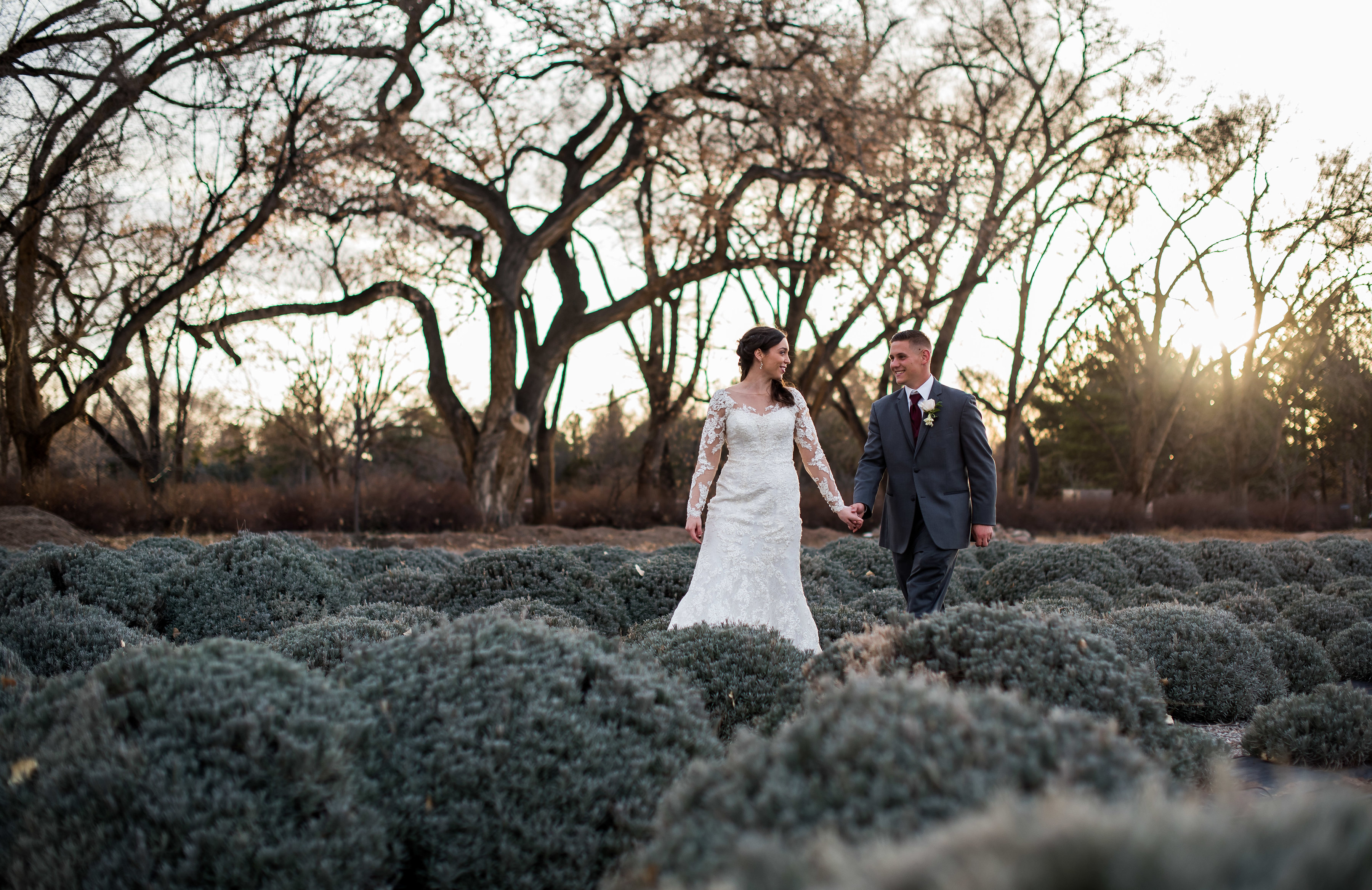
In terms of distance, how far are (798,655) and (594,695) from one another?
6.14 feet

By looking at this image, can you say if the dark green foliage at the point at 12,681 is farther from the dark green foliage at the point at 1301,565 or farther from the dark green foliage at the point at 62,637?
the dark green foliage at the point at 1301,565

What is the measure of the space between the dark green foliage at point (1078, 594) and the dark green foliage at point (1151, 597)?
11 cm

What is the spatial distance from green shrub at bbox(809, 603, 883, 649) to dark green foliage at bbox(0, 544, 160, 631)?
484 cm

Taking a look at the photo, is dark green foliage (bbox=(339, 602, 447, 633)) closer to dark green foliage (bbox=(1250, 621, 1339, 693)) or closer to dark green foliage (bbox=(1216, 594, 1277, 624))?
dark green foliage (bbox=(1250, 621, 1339, 693))

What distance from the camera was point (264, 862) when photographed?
7.31 feet

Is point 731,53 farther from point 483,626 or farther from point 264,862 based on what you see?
point 264,862

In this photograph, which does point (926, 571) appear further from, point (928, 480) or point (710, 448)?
point (710, 448)

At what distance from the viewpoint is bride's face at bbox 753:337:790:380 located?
18.3ft

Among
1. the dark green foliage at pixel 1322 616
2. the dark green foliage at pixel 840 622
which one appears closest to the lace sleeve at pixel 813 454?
the dark green foliage at pixel 840 622

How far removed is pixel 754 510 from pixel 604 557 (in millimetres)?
3850

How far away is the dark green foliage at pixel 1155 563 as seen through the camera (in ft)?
30.1

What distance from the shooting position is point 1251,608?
7414 mm

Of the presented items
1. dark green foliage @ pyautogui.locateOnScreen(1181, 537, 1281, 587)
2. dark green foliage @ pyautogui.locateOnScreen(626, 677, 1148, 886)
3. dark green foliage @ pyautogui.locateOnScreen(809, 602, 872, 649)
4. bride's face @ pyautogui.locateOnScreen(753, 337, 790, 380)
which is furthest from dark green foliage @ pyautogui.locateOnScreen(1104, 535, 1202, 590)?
dark green foliage @ pyautogui.locateOnScreen(626, 677, 1148, 886)

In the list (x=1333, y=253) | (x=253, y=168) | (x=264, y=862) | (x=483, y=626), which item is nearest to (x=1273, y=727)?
(x=483, y=626)
